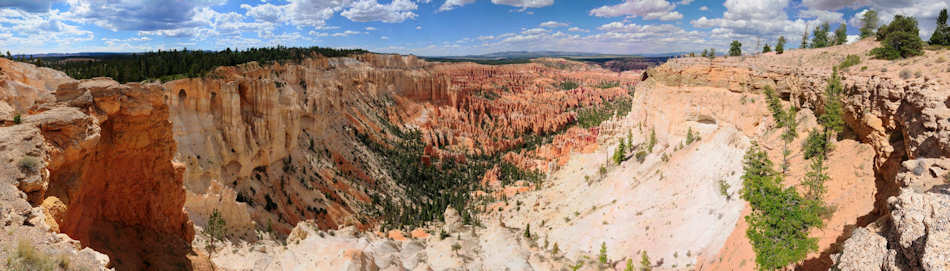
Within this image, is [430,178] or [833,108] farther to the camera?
[430,178]

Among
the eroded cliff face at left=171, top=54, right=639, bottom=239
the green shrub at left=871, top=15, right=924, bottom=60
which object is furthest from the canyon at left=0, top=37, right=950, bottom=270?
the green shrub at left=871, top=15, right=924, bottom=60

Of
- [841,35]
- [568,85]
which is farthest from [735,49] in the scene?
[568,85]

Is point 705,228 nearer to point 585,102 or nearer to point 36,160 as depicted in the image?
point 36,160

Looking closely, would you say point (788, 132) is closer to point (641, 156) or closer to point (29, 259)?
point (641, 156)

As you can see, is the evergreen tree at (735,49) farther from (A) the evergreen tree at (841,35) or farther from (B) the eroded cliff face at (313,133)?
(B) the eroded cliff face at (313,133)

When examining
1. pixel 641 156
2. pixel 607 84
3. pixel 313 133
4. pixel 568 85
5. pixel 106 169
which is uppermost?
pixel 607 84

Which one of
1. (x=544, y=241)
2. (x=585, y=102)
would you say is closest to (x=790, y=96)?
(x=544, y=241)

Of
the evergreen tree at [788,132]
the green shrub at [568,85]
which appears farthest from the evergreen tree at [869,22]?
the green shrub at [568,85]
